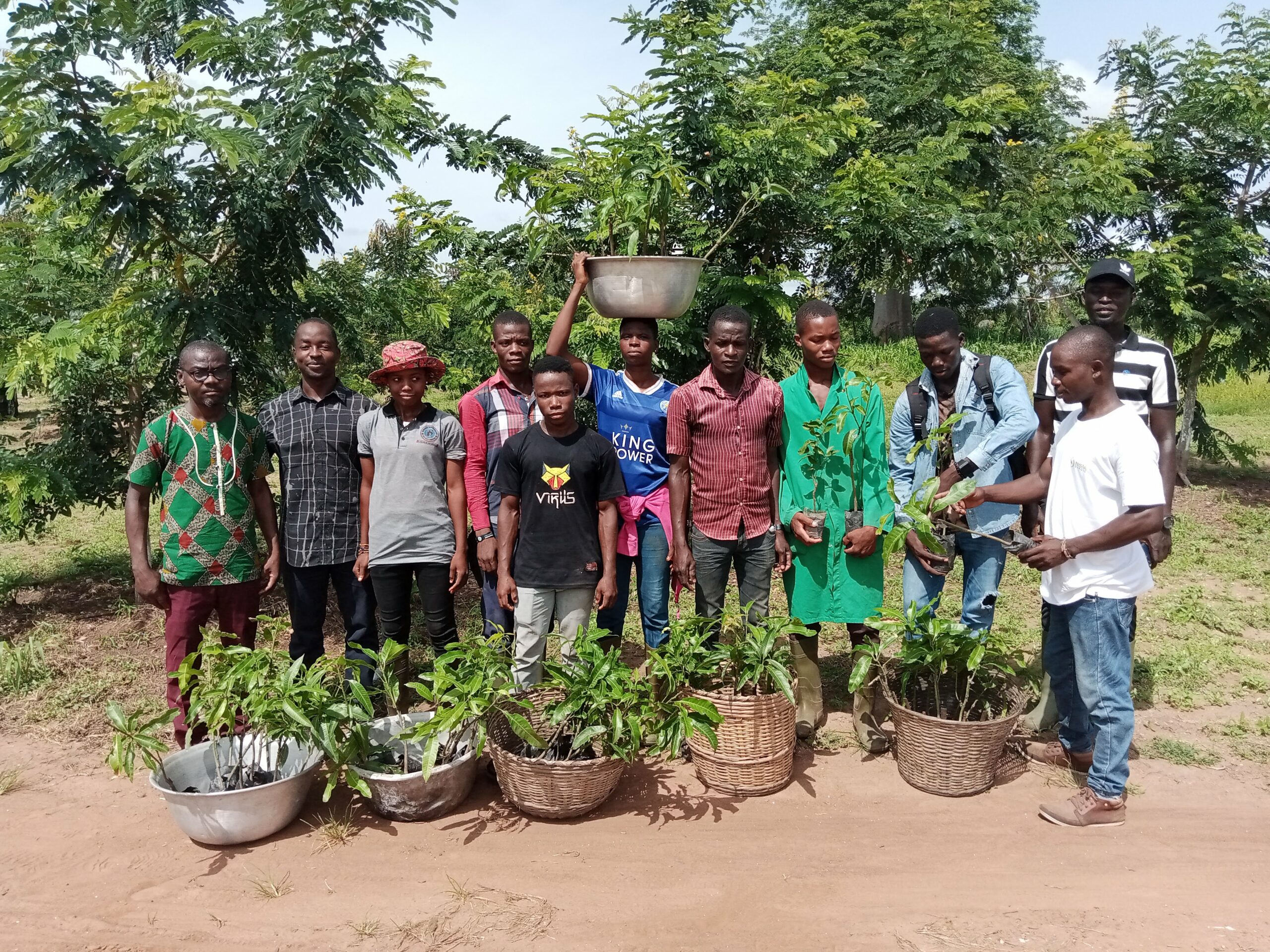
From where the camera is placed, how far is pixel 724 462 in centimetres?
381

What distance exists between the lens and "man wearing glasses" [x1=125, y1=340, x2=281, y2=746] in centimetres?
358

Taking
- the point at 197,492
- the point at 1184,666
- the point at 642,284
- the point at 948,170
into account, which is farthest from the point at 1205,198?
the point at 197,492

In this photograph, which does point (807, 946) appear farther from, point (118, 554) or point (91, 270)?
point (118, 554)

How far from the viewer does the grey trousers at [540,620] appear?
3.68 meters

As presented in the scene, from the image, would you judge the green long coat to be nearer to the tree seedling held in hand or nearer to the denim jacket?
the tree seedling held in hand

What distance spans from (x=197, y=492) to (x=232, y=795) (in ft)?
3.98

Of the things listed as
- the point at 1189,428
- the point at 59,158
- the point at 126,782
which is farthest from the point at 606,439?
the point at 1189,428

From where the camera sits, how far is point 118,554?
7.18 meters

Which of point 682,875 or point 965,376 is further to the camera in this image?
point 965,376

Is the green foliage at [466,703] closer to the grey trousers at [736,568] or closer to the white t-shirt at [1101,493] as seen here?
the grey trousers at [736,568]

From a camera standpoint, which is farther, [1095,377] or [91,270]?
[91,270]

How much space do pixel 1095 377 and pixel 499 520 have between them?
2.30 metres

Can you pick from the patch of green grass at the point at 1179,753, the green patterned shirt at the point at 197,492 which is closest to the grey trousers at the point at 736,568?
the patch of green grass at the point at 1179,753

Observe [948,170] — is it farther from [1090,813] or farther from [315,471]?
[315,471]
